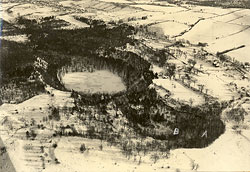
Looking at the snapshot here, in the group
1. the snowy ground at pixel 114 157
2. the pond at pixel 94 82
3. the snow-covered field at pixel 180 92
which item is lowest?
the snowy ground at pixel 114 157

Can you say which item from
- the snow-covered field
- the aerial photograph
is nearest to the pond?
the aerial photograph

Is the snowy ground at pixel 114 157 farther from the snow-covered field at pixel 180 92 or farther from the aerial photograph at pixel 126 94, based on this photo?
the snow-covered field at pixel 180 92

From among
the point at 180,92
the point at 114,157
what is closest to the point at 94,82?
the point at 180,92

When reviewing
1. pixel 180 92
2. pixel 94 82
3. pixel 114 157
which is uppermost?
pixel 180 92

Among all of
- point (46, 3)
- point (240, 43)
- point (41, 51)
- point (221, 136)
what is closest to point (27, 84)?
point (41, 51)

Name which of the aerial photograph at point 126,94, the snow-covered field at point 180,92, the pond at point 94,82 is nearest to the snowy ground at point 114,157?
the aerial photograph at point 126,94

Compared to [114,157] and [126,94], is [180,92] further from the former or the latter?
[114,157]

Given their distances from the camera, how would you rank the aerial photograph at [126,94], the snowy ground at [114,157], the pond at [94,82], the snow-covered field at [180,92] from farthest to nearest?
1. the pond at [94,82]
2. the snow-covered field at [180,92]
3. the aerial photograph at [126,94]
4. the snowy ground at [114,157]
